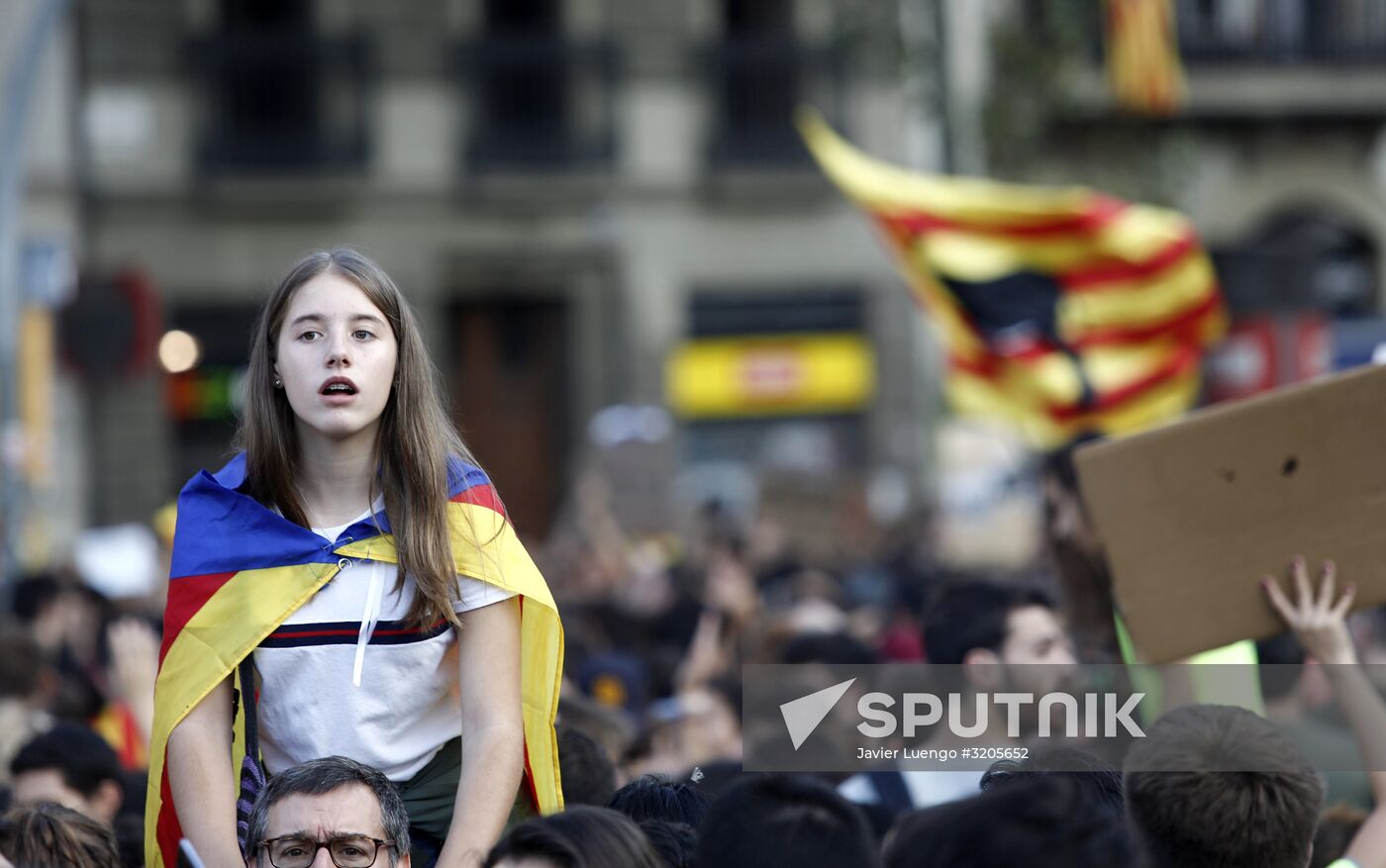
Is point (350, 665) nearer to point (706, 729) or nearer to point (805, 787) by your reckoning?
point (805, 787)

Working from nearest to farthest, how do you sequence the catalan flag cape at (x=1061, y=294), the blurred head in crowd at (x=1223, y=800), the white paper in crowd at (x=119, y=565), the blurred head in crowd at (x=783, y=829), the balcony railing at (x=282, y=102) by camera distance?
the blurred head in crowd at (x=783, y=829) → the blurred head in crowd at (x=1223, y=800) → the white paper in crowd at (x=119, y=565) → the catalan flag cape at (x=1061, y=294) → the balcony railing at (x=282, y=102)

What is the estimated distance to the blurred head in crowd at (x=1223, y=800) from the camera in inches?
108

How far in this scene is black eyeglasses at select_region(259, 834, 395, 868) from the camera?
2.84 meters

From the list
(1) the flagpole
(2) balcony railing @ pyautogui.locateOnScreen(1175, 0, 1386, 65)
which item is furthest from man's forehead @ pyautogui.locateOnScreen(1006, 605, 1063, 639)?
(2) balcony railing @ pyautogui.locateOnScreen(1175, 0, 1386, 65)

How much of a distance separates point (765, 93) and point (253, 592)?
18649 millimetres

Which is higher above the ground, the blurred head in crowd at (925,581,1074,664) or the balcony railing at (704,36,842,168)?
the balcony railing at (704,36,842,168)

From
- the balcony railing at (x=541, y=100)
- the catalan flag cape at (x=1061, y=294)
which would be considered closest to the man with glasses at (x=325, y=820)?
the catalan flag cape at (x=1061, y=294)

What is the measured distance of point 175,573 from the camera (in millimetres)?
3000

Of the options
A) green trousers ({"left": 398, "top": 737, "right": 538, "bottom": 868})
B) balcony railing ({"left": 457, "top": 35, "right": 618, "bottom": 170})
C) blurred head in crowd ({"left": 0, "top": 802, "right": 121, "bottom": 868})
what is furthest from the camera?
balcony railing ({"left": 457, "top": 35, "right": 618, "bottom": 170})

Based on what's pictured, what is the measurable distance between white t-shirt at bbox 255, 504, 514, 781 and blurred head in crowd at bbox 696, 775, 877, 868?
63 centimetres

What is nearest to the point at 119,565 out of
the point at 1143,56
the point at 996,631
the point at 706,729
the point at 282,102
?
the point at 706,729

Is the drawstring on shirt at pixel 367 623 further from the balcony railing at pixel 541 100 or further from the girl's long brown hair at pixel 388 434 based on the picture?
the balcony railing at pixel 541 100

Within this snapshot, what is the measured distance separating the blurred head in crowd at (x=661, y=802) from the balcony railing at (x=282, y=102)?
17.0m

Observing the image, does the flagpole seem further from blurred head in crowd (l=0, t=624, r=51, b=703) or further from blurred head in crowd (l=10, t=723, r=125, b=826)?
blurred head in crowd (l=10, t=723, r=125, b=826)
